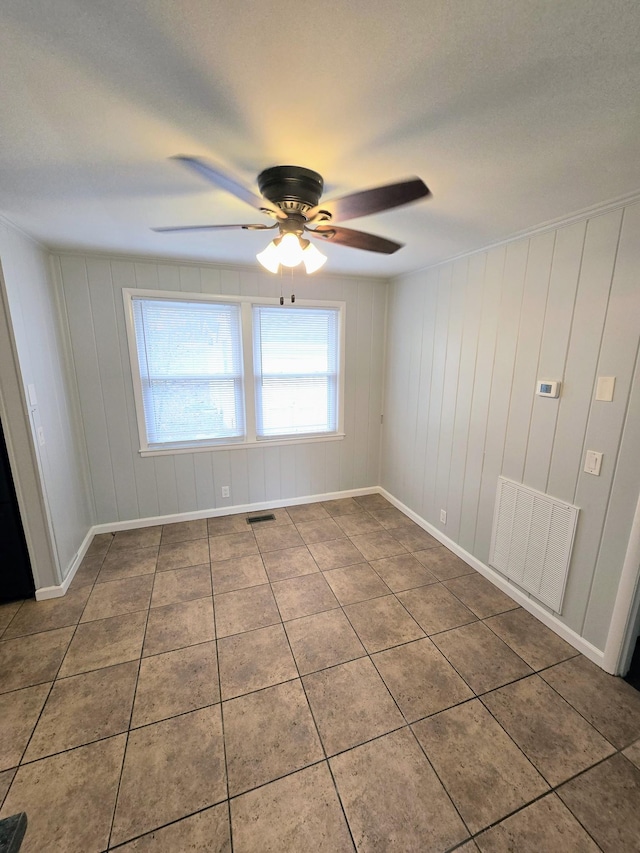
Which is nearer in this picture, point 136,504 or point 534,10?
point 534,10

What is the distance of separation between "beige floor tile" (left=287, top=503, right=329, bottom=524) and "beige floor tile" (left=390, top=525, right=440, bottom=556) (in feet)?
2.47

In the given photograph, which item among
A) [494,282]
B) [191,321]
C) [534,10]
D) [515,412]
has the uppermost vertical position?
[534,10]

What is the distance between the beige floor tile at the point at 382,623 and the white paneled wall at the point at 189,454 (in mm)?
1652

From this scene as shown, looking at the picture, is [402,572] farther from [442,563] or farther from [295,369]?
[295,369]

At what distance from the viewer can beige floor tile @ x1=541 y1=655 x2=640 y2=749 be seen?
5.07 feet

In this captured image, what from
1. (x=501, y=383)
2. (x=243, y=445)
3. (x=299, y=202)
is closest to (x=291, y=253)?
(x=299, y=202)

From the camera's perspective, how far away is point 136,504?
324 cm

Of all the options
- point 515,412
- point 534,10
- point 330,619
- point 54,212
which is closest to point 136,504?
point 330,619

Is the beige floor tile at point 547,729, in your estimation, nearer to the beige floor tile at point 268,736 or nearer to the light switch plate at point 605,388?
the beige floor tile at point 268,736

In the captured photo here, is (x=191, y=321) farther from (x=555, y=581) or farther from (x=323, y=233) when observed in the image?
(x=555, y=581)

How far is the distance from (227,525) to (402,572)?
1689 mm

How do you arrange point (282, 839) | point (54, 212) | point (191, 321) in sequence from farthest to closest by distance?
point (191, 321) → point (54, 212) → point (282, 839)

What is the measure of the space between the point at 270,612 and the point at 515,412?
2077 millimetres

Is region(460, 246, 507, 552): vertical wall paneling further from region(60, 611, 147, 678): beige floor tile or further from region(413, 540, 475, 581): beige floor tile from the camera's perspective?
region(60, 611, 147, 678): beige floor tile
